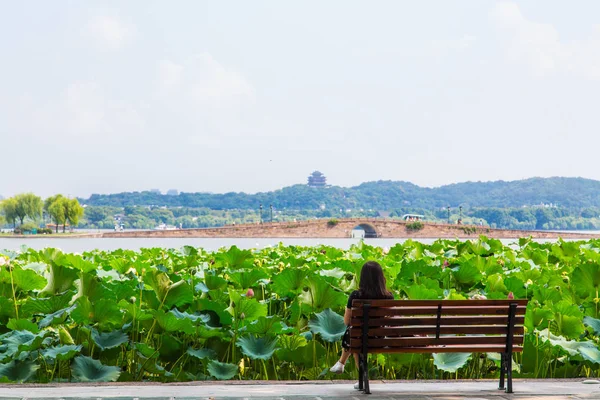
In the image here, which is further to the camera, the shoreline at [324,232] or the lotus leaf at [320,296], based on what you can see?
the shoreline at [324,232]

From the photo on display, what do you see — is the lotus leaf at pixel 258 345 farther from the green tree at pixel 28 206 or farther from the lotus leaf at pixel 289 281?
the green tree at pixel 28 206

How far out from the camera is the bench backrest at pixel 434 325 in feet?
17.8

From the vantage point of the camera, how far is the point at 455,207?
187 meters

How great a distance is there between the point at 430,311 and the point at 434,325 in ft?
0.37

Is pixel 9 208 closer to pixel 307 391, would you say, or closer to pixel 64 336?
pixel 64 336

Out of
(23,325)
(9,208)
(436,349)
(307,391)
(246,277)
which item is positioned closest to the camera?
(307,391)

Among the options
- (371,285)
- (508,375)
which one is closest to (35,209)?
(371,285)

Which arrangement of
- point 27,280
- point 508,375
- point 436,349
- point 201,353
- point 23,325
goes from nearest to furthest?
point 508,375 → point 436,349 → point 23,325 → point 201,353 → point 27,280

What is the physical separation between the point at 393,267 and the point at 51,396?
13.9 feet

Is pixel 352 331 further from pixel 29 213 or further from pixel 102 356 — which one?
pixel 29 213

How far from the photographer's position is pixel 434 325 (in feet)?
18.3

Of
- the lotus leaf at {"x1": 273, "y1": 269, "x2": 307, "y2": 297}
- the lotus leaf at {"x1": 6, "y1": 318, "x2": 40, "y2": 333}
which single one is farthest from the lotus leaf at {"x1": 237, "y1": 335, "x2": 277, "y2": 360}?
the lotus leaf at {"x1": 6, "y1": 318, "x2": 40, "y2": 333}

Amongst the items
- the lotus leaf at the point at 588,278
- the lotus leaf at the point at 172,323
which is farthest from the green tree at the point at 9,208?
the lotus leaf at the point at 588,278

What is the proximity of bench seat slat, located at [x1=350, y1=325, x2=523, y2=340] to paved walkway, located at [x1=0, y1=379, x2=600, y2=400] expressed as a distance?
38cm
